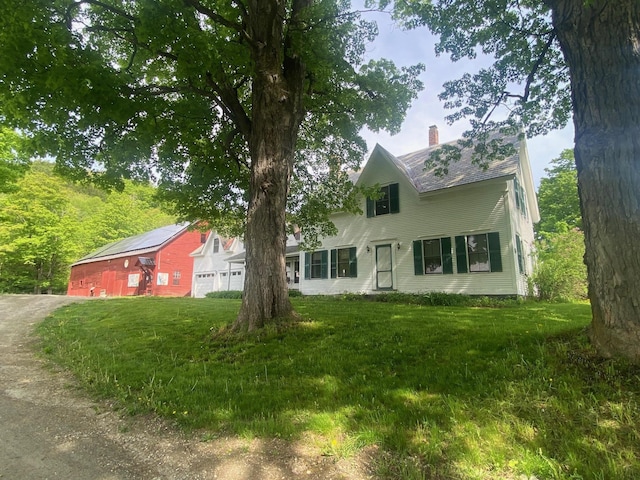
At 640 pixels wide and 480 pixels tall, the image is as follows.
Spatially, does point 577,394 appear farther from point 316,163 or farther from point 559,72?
point 316,163

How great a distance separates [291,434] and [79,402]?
267 cm

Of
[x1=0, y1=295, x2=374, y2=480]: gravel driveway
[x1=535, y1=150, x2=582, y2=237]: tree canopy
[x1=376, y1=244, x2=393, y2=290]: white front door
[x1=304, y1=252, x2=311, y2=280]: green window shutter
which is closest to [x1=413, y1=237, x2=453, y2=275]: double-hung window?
[x1=376, y1=244, x2=393, y2=290]: white front door

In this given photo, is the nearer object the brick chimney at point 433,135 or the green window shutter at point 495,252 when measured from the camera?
the green window shutter at point 495,252

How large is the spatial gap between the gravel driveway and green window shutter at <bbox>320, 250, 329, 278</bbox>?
1505cm

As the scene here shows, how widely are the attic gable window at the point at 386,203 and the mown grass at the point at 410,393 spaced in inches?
416

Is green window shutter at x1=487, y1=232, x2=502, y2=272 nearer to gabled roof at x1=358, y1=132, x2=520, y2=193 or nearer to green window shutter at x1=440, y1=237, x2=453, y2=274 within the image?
green window shutter at x1=440, y1=237, x2=453, y2=274

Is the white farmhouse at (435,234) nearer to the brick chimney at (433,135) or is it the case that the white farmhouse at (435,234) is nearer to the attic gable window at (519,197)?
the attic gable window at (519,197)

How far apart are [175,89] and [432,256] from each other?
38.0ft

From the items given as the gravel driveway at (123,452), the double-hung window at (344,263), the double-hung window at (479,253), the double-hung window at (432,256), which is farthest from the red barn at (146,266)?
the gravel driveway at (123,452)

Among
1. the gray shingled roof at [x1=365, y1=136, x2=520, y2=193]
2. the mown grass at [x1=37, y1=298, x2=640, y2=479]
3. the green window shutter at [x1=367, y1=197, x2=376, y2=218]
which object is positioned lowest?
the mown grass at [x1=37, y1=298, x2=640, y2=479]

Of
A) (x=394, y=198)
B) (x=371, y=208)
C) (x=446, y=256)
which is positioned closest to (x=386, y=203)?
(x=394, y=198)

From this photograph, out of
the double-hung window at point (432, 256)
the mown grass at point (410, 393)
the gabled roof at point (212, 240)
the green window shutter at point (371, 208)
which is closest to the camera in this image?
the mown grass at point (410, 393)

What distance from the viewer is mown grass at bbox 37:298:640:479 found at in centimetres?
249

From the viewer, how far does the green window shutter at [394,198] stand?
53.9 ft
